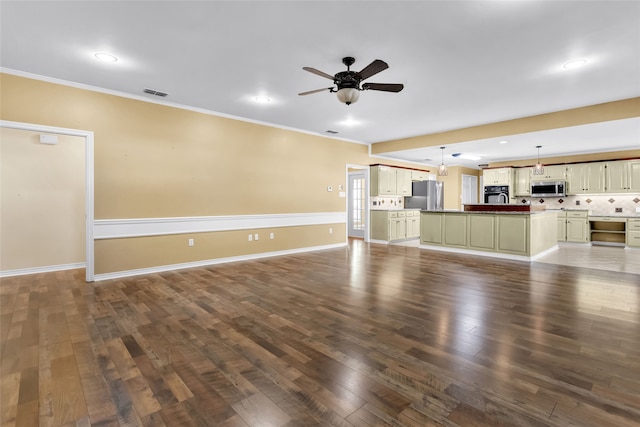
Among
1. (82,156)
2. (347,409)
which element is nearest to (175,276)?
(82,156)

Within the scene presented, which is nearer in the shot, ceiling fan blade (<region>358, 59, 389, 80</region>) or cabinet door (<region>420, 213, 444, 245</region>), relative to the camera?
ceiling fan blade (<region>358, 59, 389, 80</region>)

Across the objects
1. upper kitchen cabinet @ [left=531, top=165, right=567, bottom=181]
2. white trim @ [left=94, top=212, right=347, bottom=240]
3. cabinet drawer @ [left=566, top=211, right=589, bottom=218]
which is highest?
upper kitchen cabinet @ [left=531, top=165, right=567, bottom=181]

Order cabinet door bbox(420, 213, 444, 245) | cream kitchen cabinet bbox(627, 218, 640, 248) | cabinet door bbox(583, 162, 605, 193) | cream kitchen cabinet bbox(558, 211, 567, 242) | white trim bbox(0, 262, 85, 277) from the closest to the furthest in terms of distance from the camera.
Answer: white trim bbox(0, 262, 85, 277) → cabinet door bbox(420, 213, 444, 245) → cream kitchen cabinet bbox(627, 218, 640, 248) → cabinet door bbox(583, 162, 605, 193) → cream kitchen cabinet bbox(558, 211, 567, 242)

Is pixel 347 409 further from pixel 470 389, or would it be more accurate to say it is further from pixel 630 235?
pixel 630 235

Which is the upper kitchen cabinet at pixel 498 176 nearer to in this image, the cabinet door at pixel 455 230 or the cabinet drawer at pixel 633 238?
the cabinet drawer at pixel 633 238

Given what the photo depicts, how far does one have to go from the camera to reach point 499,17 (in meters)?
2.71

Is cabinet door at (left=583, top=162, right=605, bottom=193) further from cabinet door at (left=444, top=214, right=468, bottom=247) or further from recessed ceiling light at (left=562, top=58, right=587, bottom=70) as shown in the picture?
→ recessed ceiling light at (left=562, top=58, right=587, bottom=70)

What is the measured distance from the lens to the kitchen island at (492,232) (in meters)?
5.83

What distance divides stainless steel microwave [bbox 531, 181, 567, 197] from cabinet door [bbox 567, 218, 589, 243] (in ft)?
3.19

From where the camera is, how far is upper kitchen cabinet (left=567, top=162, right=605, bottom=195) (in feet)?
27.2

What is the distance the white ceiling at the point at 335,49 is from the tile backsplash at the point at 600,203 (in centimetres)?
421

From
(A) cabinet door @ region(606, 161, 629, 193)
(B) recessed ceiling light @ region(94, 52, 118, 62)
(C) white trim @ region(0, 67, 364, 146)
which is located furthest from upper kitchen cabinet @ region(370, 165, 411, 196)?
(B) recessed ceiling light @ region(94, 52, 118, 62)

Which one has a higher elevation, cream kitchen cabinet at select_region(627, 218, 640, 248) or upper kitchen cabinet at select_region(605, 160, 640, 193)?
upper kitchen cabinet at select_region(605, 160, 640, 193)

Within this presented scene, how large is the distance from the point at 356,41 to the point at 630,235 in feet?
29.0
